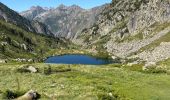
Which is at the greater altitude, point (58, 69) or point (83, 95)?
point (58, 69)

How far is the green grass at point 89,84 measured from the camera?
143 ft

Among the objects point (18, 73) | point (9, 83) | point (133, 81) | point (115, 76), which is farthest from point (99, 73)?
point (9, 83)

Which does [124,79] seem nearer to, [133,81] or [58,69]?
[133,81]

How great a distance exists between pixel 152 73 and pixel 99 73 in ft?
34.6

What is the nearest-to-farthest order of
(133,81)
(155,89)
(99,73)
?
(155,89) < (133,81) < (99,73)

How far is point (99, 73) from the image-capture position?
6275 centimetres

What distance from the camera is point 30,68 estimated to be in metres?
61.2

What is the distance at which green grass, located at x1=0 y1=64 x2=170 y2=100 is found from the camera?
143 ft

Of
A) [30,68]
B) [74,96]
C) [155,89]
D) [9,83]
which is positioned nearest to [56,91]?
[74,96]

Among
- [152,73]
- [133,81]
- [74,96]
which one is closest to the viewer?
[74,96]

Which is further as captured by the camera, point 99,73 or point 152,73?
point 152,73

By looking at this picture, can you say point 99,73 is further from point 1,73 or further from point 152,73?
point 1,73

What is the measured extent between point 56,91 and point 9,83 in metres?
9.25

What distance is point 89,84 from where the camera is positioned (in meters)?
50.2
